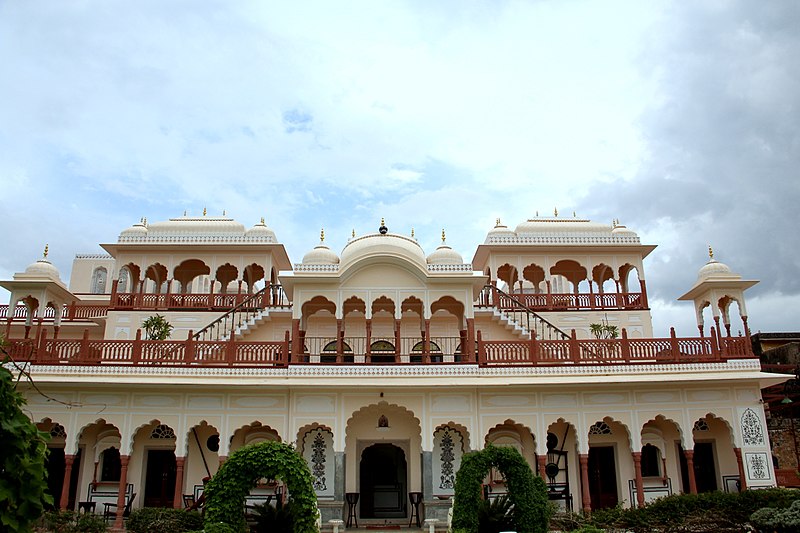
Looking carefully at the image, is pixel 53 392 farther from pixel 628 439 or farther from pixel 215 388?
pixel 628 439

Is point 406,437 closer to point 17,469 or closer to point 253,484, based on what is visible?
point 253,484

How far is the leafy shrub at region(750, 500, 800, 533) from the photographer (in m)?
13.9

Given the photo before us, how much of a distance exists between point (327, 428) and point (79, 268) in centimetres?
1963

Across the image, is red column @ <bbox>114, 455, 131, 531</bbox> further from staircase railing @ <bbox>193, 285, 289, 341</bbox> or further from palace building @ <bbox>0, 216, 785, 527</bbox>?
staircase railing @ <bbox>193, 285, 289, 341</bbox>

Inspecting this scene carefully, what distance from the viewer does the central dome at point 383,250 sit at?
60.4ft

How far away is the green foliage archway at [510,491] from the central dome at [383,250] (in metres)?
6.85

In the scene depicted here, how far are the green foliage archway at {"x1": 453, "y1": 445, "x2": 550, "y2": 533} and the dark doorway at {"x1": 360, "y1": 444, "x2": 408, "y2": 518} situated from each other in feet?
21.5

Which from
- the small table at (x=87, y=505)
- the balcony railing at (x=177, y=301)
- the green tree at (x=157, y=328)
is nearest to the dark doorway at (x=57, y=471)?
the small table at (x=87, y=505)

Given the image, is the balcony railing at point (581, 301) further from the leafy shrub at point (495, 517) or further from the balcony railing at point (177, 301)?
the leafy shrub at point (495, 517)

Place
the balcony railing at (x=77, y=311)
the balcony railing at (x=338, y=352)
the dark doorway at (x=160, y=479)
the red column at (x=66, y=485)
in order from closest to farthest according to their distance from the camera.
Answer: the red column at (x=66, y=485) → the balcony railing at (x=338, y=352) → the dark doorway at (x=160, y=479) → the balcony railing at (x=77, y=311)

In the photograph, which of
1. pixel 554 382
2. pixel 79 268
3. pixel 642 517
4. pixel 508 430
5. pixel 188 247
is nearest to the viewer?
pixel 642 517

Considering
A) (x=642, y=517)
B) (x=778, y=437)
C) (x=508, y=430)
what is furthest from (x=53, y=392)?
(x=778, y=437)

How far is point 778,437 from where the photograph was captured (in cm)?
2331

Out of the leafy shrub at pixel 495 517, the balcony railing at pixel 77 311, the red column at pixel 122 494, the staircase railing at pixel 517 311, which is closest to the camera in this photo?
the leafy shrub at pixel 495 517
